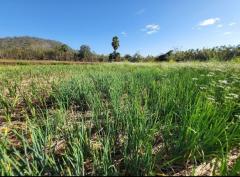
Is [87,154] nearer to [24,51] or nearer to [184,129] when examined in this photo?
[184,129]

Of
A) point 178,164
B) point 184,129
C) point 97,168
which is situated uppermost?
point 184,129

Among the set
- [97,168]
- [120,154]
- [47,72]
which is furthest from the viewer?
[47,72]

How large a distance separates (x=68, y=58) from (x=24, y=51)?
16.6m

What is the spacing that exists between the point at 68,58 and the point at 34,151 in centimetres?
7778

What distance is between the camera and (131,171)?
142cm

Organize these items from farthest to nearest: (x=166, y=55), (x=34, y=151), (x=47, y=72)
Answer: (x=166, y=55) < (x=47, y=72) < (x=34, y=151)

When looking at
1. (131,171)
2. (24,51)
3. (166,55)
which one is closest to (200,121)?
(131,171)

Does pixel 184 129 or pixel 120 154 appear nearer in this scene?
pixel 184 129

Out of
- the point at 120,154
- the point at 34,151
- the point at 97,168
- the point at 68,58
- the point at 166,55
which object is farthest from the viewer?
the point at 68,58

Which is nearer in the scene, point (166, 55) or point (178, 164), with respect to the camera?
point (178, 164)

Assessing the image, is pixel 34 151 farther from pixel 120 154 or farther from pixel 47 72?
pixel 47 72

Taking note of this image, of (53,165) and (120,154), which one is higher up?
(53,165)

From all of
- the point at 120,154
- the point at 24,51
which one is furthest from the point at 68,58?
the point at 120,154

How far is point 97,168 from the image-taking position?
4.51ft
